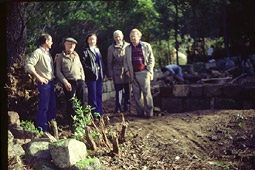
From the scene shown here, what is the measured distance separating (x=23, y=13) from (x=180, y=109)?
169 inches

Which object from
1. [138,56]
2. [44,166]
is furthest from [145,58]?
[44,166]

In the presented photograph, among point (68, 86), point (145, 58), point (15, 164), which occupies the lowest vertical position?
point (15, 164)

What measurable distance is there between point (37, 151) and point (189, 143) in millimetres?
2157

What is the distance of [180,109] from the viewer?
279 inches

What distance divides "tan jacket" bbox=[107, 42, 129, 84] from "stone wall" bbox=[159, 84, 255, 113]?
1.44 metres

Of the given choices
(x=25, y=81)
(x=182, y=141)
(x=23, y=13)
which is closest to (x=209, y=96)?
(x=182, y=141)

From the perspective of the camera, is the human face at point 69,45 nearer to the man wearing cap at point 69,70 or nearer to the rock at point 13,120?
the man wearing cap at point 69,70

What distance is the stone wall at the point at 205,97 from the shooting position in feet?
21.1

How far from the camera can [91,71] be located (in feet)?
17.9

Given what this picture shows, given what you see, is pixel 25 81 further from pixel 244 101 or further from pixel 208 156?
pixel 244 101

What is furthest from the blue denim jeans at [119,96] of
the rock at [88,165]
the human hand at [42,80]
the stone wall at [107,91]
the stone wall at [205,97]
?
the rock at [88,165]

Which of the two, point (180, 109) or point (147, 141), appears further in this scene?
point (180, 109)

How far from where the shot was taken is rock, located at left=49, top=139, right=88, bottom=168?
3.08 m

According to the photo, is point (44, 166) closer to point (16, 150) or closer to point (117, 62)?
point (16, 150)
